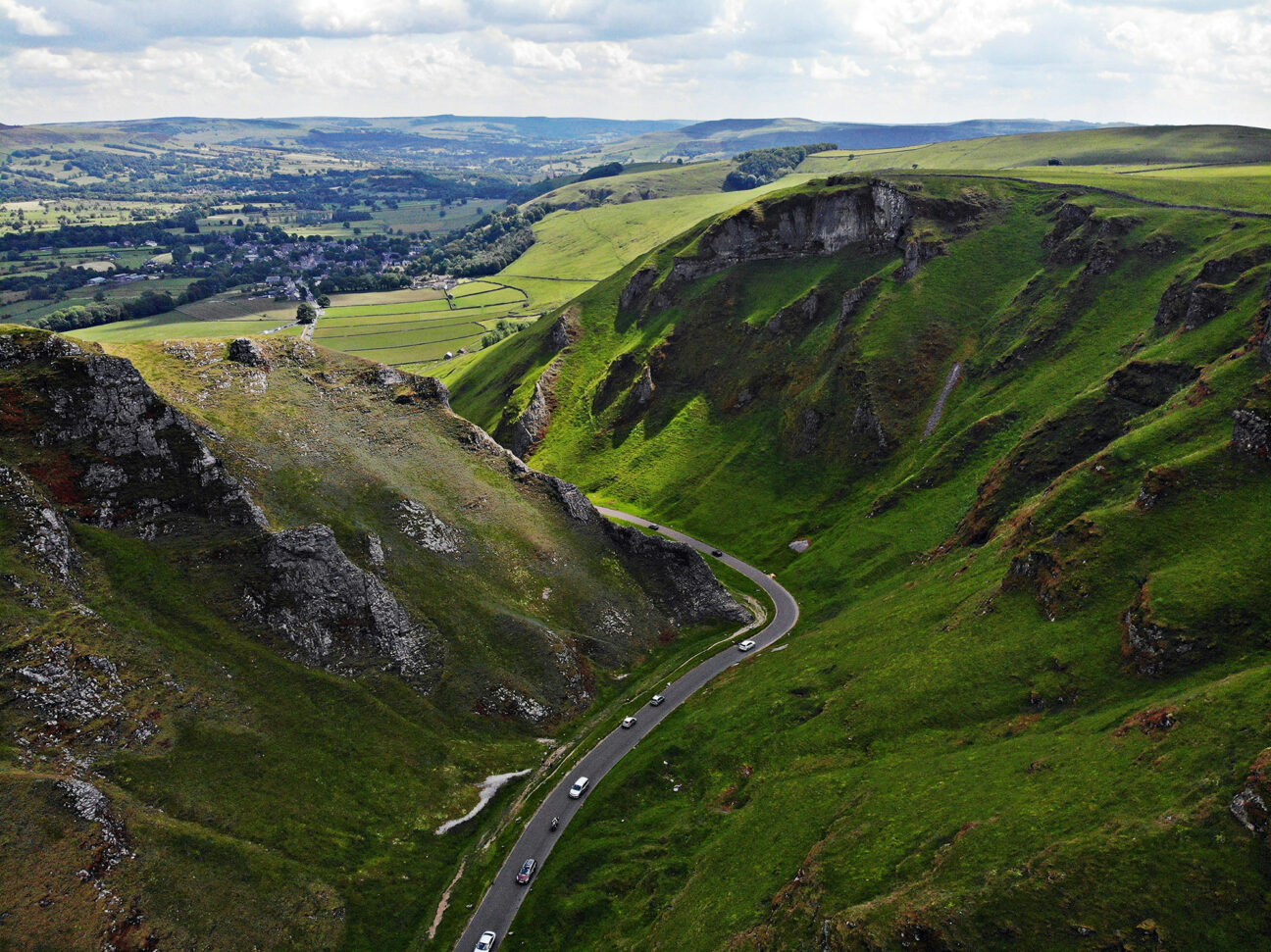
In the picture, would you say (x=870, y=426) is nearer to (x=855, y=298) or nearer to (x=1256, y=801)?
(x=855, y=298)

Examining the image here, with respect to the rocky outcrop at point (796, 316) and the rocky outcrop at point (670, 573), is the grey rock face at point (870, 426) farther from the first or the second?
the rocky outcrop at point (670, 573)

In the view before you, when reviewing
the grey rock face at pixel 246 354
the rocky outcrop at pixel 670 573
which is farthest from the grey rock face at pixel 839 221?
the grey rock face at pixel 246 354

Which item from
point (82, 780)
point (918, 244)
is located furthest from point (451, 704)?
point (918, 244)

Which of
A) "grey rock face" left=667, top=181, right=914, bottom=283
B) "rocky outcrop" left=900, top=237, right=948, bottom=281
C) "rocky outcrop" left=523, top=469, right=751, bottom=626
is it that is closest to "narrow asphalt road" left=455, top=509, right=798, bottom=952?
"rocky outcrop" left=523, top=469, right=751, bottom=626

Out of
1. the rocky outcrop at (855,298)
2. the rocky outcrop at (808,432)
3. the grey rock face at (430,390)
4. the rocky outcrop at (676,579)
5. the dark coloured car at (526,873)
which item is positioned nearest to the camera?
the dark coloured car at (526,873)

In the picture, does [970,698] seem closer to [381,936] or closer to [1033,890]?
[1033,890]

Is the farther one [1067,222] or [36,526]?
[1067,222]

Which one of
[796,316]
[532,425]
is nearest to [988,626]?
[796,316]
